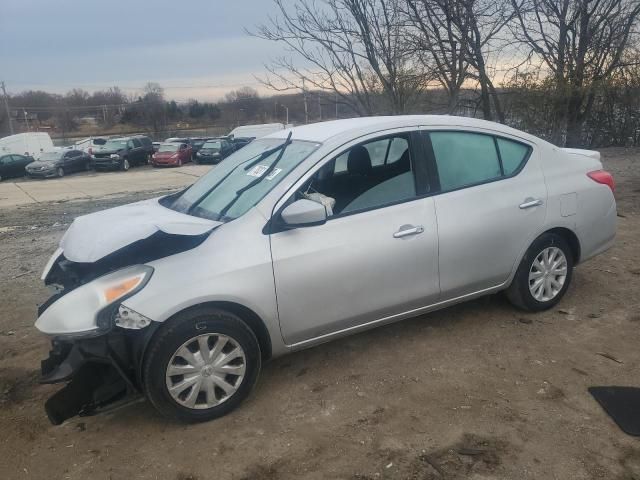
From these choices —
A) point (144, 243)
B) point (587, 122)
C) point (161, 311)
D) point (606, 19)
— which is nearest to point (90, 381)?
point (161, 311)

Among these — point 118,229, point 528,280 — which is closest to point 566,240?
point 528,280

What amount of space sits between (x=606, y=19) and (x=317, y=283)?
46.2 ft

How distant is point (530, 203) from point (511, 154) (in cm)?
41

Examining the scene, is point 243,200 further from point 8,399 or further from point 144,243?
point 8,399

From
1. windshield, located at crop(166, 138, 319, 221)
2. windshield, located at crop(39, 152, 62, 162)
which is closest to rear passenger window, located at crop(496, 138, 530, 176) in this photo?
windshield, located at crop(166, 138, 319, 221)

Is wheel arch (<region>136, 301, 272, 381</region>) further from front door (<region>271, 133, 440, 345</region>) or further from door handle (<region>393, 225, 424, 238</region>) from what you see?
door handle (<region>393, 225, 424, 238</region>)

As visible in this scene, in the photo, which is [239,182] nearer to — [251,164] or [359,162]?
[251,164]

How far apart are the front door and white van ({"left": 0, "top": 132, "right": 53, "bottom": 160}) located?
4060cm

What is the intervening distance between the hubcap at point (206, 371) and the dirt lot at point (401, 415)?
18 centimetres

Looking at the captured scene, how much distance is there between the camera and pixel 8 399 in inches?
139

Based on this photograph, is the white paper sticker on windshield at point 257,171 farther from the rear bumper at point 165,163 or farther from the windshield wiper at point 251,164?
the rear bumper at point 165,163

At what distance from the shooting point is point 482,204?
384cm

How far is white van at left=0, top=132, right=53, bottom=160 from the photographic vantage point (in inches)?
1513

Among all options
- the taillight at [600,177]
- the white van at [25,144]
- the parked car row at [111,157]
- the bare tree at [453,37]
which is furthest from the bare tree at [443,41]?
the white van at [25,144]
